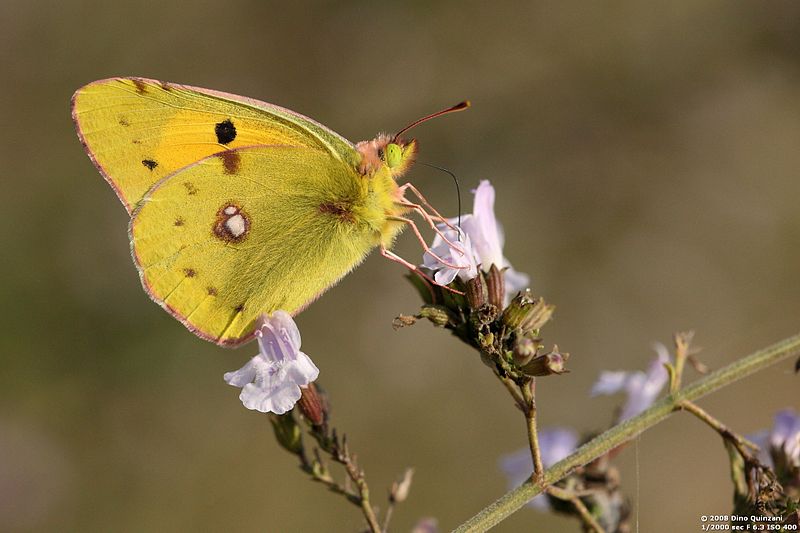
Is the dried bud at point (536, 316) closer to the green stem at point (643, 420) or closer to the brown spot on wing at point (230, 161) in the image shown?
the green stem at point (643, 420)

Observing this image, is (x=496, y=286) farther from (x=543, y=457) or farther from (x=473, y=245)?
(x=543, y=457)

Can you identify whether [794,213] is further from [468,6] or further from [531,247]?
[468,6]

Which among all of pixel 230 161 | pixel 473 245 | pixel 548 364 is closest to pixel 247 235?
pixel 230 161

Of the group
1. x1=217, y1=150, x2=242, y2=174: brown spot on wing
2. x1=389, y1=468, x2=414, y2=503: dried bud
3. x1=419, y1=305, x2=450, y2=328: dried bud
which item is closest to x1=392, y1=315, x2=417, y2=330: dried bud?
x1=419, y1=305, x2=450, y2=328: dried bud

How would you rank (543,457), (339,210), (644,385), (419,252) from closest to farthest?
(339,210), (644,385), (543,457), (419,252)

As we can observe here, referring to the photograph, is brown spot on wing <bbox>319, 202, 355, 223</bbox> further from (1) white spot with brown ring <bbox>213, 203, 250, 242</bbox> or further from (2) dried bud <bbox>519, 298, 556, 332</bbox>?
(2) dried bud <bbox>519, 298, 556, 332</bbox>

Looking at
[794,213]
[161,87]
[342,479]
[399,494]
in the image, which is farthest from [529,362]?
[794,213]
